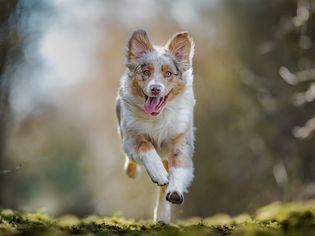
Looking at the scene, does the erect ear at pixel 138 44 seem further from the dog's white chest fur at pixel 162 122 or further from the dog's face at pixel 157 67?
the dog's white chest fur at pixel 162 122

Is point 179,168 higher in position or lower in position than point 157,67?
lower

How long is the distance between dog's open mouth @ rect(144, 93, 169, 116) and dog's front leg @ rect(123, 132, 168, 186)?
0.37 metres

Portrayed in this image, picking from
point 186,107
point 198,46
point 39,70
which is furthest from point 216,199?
point 186,107

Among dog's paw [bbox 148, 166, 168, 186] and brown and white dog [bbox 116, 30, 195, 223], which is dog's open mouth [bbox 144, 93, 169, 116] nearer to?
brown and white dog [bbox 116, 30, 195, 223]

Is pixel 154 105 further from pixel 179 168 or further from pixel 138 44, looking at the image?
pixel 138 44

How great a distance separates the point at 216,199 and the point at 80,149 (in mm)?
11955

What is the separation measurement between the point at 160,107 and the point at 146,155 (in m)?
0.69

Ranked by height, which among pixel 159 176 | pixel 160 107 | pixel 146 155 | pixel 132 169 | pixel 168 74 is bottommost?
pixel 159 176

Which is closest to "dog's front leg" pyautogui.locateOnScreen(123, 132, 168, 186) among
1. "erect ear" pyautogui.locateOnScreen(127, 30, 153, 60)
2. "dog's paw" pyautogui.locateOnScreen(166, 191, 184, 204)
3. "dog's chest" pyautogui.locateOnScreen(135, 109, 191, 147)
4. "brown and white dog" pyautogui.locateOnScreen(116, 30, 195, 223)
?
"brown and white dog" pyautogui.locateOnScreen(116, 30, 195, 223)

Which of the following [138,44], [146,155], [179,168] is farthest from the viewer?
[138,44]

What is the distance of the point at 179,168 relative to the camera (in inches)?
311

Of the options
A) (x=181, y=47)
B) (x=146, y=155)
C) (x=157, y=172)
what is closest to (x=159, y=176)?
(x=157, y=172)

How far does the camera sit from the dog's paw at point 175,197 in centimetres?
731

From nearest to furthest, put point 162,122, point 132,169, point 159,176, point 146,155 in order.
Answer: point 159,176
point 146,155
point 162,122
point 132,169
